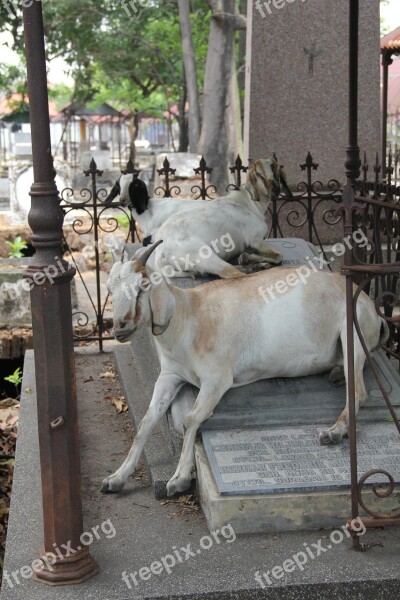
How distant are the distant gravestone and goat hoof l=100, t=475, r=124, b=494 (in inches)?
222

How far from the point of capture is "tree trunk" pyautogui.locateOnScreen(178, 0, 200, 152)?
19391 millimetres

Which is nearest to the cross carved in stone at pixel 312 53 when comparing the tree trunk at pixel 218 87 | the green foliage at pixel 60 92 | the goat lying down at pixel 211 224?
the goat lying down at pixel 211 224

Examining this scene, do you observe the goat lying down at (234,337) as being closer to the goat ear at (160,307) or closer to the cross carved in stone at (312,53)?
the goat ear at (160,307)

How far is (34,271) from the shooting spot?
3473 mm

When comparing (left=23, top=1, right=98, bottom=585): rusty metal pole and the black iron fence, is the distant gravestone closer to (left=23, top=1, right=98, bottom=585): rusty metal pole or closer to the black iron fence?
the black iron fence

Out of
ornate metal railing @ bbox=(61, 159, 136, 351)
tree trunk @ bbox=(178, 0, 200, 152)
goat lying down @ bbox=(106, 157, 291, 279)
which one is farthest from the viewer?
tree trunk @ bbox=(178, 0, 200, 152)

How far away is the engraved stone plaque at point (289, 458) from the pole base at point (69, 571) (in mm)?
693

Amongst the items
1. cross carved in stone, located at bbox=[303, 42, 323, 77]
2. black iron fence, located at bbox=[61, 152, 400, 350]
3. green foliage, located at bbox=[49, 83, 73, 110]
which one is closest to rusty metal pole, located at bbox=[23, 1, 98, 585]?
black iron fence, located at bbox=[61, 152, 400, 350]

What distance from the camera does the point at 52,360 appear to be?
11.6 feet

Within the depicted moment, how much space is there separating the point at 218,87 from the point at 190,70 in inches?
66.2

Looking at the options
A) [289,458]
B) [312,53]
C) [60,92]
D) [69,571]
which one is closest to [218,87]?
[312,53]

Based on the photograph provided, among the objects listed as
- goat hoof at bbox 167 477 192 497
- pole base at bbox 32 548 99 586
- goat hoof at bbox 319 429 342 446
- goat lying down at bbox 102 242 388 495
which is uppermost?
goat lying down at bbox 102 242 388 495

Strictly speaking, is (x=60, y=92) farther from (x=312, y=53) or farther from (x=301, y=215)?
(x=301, y=215)

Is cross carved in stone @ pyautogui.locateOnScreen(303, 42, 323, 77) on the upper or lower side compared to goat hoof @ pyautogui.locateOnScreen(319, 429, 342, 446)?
upper
